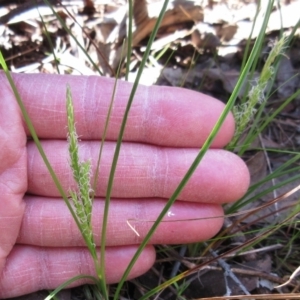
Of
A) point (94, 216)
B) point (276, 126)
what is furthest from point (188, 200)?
point (276, 126)

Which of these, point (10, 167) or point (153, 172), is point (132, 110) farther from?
point (10, 167)

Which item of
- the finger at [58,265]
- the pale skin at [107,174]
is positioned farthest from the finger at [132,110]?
the finger at [58,265]

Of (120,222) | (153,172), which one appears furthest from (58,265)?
(153,172)

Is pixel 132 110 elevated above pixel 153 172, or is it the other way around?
pixel 132 110

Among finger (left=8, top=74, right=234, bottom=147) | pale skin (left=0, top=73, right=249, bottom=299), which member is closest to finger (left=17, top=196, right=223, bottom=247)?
pale skin (left=0, top=73, right=249, bottom=299)

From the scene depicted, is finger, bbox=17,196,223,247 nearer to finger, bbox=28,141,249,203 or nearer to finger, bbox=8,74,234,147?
finger, bbox=28,141,249,203

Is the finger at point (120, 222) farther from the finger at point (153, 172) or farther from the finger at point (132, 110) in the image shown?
the finger at point (132, 110)

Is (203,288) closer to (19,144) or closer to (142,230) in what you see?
(142,230)

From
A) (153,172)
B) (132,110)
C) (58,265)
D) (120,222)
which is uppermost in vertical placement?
(132,110)

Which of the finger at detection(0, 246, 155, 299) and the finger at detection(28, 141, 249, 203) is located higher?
the finger at detection(28, 141, 249, 203)
